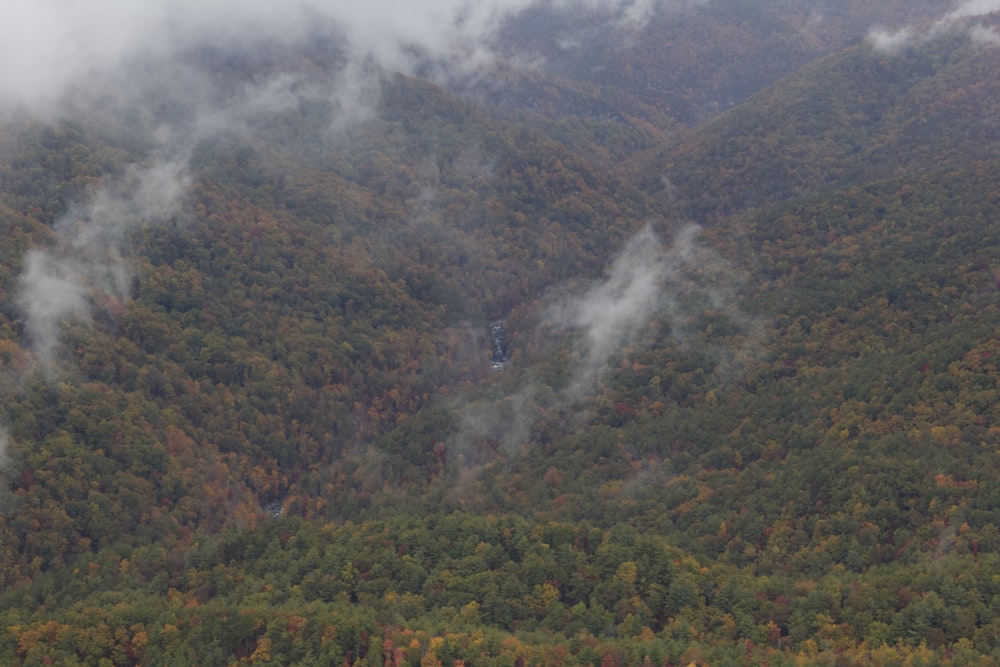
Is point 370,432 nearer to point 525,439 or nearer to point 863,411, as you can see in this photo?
point 525,439

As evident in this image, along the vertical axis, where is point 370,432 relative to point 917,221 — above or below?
below

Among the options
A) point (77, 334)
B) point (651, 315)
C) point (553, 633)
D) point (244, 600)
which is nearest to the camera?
point (553, 633)

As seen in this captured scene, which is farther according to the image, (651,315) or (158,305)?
(651,315)

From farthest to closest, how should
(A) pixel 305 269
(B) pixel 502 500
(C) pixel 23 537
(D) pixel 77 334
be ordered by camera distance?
(A) pixel 305 269, (D) pixel 77 334, (B) pixel 502 500, (C) pixel 23 537

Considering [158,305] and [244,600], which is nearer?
[244,600]

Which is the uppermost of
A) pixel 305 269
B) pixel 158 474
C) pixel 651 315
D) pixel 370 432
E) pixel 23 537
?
pixel 305 269

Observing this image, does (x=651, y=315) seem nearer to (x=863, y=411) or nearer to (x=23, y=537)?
(x=863, y=411)

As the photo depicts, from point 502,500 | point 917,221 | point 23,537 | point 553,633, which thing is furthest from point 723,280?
point 23,537

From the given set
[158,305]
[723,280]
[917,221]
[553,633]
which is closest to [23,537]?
[158,305]

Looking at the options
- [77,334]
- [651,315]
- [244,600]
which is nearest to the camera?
[244,600]
